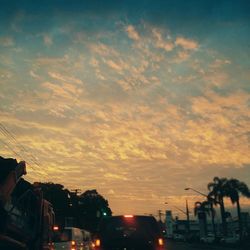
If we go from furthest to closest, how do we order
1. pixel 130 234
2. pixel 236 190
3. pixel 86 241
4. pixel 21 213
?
pixel 236 190, pixel 86 241, pixel 130 234, pixel 21 213

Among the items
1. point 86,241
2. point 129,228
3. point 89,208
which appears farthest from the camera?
point 89,208

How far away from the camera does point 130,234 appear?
428 inches

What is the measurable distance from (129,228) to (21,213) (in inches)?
122

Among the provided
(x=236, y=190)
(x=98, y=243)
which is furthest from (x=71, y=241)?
(x=236, y=190)

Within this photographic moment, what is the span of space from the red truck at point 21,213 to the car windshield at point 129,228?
63.6 inches

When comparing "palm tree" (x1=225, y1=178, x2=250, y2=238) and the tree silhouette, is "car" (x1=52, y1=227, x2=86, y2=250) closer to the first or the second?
"palm tree" (x1=225, y1=178, x2=250, y2=238)

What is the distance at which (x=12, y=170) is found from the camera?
26.5ft

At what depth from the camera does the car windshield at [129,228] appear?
35.8 ft

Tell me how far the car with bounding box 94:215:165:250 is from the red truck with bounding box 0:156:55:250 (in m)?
1.54

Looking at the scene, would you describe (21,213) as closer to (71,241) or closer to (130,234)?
(130,234)

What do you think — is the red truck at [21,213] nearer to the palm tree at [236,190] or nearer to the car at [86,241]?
the car at [86,241]

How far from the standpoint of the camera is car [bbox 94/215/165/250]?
10789mm

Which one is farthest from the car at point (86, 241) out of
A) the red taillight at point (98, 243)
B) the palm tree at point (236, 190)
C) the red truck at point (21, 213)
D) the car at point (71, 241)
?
the palm tree at point (236, 190)

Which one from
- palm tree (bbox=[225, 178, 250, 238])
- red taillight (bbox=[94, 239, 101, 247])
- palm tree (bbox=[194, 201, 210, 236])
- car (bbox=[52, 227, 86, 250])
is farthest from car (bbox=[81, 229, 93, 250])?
palm tree (bbox=[194, 201, 210, 236])
